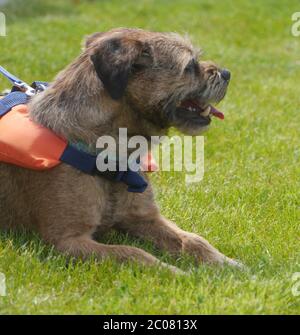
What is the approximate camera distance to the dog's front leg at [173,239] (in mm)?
4902

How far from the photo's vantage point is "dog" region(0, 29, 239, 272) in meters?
4.74

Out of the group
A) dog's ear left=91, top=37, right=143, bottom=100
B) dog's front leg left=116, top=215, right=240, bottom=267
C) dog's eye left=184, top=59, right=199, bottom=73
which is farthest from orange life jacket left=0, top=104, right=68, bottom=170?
dog's eye left=184, top=59, right=199, bottom=73

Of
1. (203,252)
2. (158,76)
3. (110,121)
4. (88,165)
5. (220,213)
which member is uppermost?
(158,76)

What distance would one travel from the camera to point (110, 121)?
484 cm

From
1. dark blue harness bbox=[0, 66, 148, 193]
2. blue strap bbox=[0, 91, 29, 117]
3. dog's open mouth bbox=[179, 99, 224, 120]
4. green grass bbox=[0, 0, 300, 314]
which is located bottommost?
green grass bbox=[0, 0, 300, 314]

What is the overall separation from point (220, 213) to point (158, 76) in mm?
1301

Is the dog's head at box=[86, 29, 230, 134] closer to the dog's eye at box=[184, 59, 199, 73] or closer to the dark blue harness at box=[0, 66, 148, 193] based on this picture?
the dog's eye at box=[184, 59, 199, 73]

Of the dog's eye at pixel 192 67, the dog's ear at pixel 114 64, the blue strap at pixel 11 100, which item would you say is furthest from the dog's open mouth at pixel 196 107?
the blue strap at pixel 11 100

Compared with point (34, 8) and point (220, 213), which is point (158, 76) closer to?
point (220, 213)

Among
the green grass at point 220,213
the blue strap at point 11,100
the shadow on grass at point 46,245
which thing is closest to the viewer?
the green grass at point 220,213

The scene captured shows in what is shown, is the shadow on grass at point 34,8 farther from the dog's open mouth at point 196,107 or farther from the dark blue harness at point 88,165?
the dog's open mouth at point 196,107

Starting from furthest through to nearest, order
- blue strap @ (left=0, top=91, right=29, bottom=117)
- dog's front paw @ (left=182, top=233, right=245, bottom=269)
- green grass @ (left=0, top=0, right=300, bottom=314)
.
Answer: blue strap @ (left=0, top=91, right=29, bottom=117) < dog's front paw @ (left=182, top=233, right=245, bottom=269) < green grass @ (left=0, top=0, right=300, bottom=314)

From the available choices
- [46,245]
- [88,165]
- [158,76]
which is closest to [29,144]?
[88,165]

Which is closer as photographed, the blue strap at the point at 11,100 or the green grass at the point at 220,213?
the green grass at the point at 220,213
